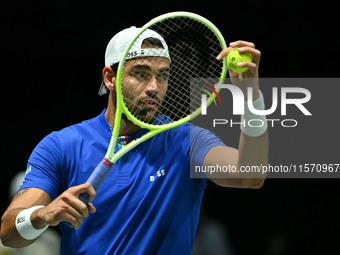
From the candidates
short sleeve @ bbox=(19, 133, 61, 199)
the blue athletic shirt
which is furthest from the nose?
short sleeve @ bbox=(19, 133, 61, 199)

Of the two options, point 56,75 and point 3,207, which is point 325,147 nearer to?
point 56,75

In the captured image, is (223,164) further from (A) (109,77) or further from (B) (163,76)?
(A) (109,77)

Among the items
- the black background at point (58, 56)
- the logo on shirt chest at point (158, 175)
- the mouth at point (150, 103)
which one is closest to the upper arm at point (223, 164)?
the logo on shirt chest at point (158, 175)

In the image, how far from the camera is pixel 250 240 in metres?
5.92

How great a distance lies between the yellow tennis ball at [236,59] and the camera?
2334 millimetres

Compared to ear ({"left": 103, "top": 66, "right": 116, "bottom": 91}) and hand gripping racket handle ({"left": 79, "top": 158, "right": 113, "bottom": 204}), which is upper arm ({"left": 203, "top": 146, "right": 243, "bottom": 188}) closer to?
hand gripping racket handle ({"left": 79, "top": 158, "right": 113, "bottom": 204})

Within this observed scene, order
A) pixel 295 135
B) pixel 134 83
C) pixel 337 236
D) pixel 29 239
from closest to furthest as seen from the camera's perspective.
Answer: pixel 29 239, pixel 134 83, pixel 295 135, pixel 337 236

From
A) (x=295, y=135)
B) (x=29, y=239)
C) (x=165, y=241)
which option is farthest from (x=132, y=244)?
(x=295, y=135)

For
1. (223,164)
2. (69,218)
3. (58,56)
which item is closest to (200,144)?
(223,164)

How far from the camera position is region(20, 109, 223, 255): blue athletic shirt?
2.57 metres

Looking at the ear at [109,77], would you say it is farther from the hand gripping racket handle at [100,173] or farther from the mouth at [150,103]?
the hand gripping racket handle at [100,173]

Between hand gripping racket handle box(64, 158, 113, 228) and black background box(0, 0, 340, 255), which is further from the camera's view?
black background box(0, 0, 340, 255)

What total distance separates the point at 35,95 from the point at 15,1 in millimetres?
817

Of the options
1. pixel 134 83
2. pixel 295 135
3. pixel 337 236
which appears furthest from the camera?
pixel 337 236
